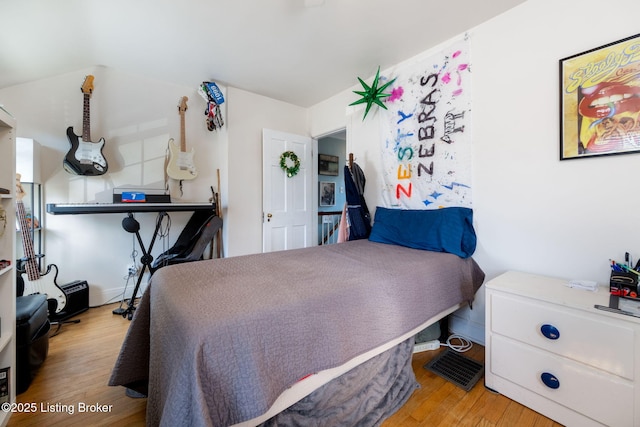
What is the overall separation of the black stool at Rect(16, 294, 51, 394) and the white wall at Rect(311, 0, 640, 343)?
2.94 meters

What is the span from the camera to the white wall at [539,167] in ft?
4.72

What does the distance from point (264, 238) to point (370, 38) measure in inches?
94.6

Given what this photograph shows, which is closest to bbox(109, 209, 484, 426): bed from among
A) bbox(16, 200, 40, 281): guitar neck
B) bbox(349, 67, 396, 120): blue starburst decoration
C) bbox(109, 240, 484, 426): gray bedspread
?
bbox(109, 240, 484, 426): gray bedspread

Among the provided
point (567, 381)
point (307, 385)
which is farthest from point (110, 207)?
point (567, 381)

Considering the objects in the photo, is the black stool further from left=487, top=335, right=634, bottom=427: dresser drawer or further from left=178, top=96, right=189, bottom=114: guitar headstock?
left=487, top=335, right=634, bottom=427: dresser drawer

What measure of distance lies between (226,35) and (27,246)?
238 cm

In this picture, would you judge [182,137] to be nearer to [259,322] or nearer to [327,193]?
[327,193]

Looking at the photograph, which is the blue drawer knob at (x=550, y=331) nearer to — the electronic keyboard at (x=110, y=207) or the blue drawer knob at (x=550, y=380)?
the blue drawer knob at (x=550, y=380)

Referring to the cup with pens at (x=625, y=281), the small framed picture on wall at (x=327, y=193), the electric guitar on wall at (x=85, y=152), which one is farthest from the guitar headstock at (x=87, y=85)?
the cup with pens at (x=625, y=281)

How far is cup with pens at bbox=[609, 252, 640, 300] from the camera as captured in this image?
48.1 inches

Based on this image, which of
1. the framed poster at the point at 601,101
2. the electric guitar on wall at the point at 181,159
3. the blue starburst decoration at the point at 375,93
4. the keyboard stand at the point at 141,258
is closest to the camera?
the framed poster at the point at 601,101

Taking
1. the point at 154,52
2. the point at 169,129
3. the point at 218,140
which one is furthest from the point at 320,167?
the point at 154,52

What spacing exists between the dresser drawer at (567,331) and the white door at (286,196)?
2.42 meters

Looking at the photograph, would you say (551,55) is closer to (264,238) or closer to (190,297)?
(190,297)
